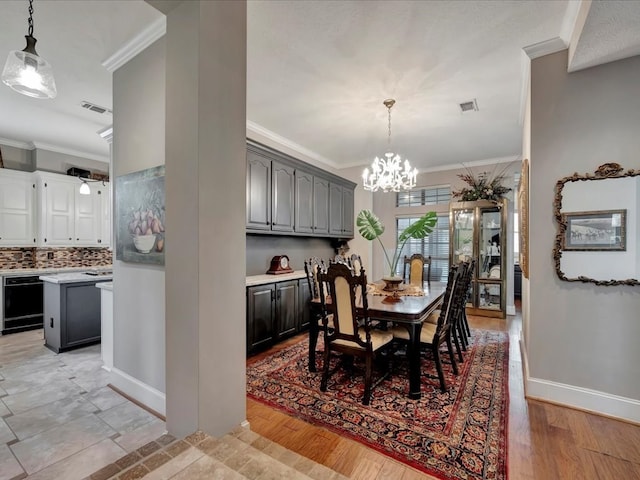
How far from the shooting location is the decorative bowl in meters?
2.15

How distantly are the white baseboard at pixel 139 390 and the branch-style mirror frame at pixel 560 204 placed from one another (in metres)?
3.20

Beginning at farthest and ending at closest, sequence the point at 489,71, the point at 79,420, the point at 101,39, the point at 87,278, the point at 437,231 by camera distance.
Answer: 1. the point at 437,231
2. the point at 87,278
3. the point at 489,71
4. the point at 101,39
5. the point at 79,420

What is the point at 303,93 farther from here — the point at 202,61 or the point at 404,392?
the point at 404,392

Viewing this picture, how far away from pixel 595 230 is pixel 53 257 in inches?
289

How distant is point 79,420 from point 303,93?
3.44 m

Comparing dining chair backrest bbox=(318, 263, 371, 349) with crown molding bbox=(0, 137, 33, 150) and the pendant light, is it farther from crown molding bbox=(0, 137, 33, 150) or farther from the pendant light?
crown molding bbox=(0, 137, 33, 150)

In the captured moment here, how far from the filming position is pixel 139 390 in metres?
2.30

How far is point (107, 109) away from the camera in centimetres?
368

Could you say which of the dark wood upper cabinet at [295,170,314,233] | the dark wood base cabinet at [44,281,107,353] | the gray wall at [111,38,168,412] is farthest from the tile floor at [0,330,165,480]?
the dark wood upper cabinet at [295,170,314,233]

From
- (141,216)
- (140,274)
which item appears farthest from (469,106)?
(140,274)

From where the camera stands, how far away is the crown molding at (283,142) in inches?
163

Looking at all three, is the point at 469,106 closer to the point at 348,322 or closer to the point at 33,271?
the point at 348,322

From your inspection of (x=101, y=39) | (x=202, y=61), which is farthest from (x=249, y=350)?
(x=101, y=39)

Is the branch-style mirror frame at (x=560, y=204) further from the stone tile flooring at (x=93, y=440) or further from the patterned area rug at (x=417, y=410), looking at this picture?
the stone tile flooring at (x=93, y=440)
